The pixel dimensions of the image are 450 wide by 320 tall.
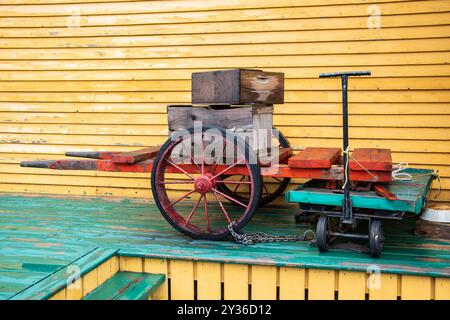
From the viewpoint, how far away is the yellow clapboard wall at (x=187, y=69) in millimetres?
6047

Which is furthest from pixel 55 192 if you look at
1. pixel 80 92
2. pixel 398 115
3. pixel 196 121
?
pixel 398 115

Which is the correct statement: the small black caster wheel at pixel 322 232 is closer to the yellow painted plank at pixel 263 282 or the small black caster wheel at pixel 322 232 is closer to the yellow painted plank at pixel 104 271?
the yellow painted plank at pixel 263 282

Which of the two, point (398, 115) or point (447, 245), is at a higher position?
point (398, 115)

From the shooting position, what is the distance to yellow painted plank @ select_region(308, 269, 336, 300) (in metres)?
4.31

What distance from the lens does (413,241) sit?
4.98 m

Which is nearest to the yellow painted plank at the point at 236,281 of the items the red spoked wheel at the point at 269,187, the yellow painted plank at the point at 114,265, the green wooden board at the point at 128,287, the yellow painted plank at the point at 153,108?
the green wooden board at the point at 128,287

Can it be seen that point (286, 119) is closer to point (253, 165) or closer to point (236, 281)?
point (253, 165)

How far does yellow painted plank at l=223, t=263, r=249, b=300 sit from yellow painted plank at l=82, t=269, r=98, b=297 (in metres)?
0.96

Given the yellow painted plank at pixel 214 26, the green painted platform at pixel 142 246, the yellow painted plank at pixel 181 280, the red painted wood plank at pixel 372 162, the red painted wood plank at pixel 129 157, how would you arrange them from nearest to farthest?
the green painted platform at pixel 142 246
the red painted wood plank at pixel 372 162
the yellow painted plank at pixel 181 280
the red painted wood plank at pixel 129 157
the yellow painted plank at pixel 214 26

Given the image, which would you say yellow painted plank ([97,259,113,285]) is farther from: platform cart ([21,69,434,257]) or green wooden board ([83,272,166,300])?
platform cart ([21,69,434,257])

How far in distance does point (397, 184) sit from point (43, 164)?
3.12m

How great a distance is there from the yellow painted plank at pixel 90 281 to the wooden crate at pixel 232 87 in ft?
5.45
